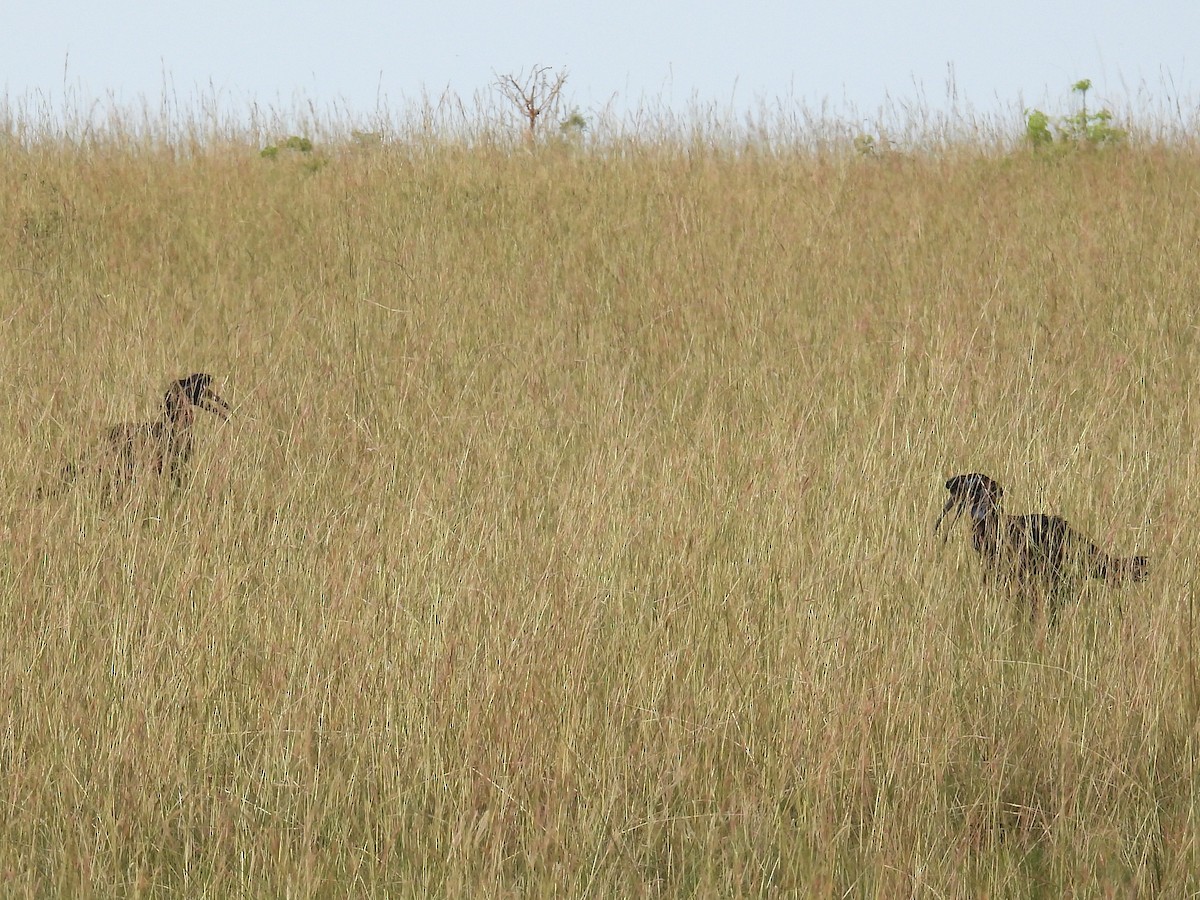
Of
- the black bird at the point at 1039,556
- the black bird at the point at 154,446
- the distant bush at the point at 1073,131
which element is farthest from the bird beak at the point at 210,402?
the distant bush at the point at 1073,131

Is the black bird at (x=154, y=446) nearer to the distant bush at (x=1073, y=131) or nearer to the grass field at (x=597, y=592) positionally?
the grass field at (x=597, y=592)

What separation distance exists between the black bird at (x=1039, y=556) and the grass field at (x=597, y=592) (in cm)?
8

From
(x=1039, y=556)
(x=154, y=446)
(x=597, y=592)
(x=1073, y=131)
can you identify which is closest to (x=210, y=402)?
(x=154, y=446)

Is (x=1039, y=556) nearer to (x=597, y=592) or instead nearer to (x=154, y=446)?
(x=597, y=592)

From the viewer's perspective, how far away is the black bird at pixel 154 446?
378cm

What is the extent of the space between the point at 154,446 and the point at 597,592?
184cm

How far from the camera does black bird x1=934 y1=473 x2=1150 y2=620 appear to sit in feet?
9.71

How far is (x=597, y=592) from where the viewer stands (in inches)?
112

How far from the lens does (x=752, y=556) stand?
3.21 m

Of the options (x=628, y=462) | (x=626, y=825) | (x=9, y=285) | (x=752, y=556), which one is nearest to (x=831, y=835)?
(x=626, y=825)

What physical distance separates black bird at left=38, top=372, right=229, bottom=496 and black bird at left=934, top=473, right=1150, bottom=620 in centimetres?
251

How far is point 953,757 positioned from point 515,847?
36.3 inches

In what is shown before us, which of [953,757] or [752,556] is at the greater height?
[752,556]

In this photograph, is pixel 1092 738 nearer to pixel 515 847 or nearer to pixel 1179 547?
pixel 1179 547
